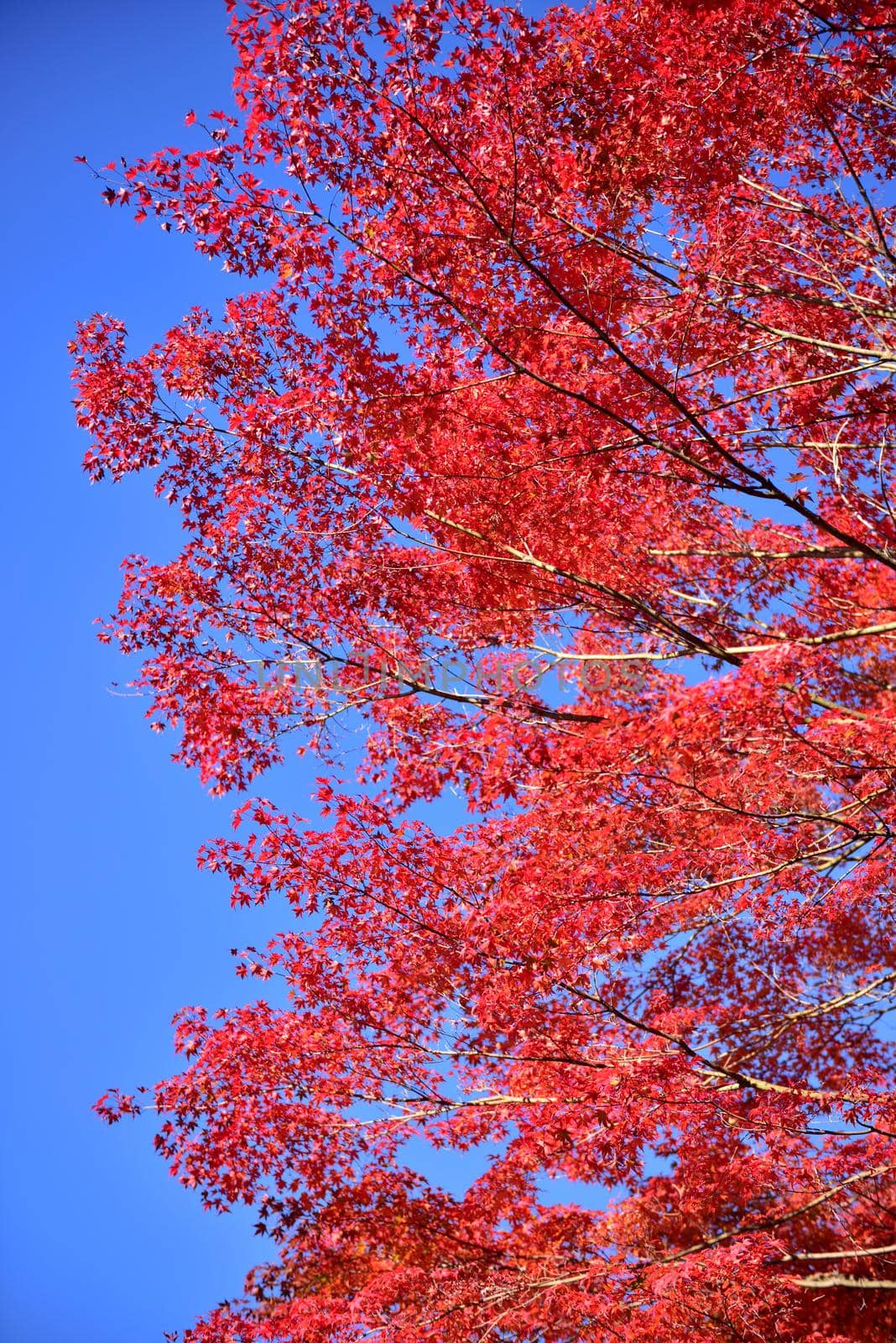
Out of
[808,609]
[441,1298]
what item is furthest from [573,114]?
[441,1298]

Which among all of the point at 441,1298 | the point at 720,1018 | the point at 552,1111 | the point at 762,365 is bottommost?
the point at 441,1298

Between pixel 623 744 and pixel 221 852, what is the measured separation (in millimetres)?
3510

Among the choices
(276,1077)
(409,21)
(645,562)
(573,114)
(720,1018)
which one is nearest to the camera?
(409,21)

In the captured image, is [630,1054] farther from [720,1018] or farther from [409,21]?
[409,21]

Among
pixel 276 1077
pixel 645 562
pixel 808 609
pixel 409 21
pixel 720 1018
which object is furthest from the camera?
pixel 720 1018

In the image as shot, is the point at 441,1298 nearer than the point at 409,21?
No

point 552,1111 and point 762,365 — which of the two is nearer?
point 552,1111

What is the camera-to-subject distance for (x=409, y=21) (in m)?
5.95

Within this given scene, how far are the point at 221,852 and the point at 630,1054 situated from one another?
11.4ft

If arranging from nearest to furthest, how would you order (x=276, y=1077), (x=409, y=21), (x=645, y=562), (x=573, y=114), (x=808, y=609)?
(x=409, y=21) < (x=573, y=114) < (x=808, y=609) < (x=276, y=1077) < (x=645, y=562)

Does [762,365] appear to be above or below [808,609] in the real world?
above

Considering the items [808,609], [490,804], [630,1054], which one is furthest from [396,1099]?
[808,609]

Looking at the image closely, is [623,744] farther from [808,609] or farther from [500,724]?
[808,609]

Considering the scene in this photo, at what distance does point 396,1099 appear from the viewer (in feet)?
24.4
